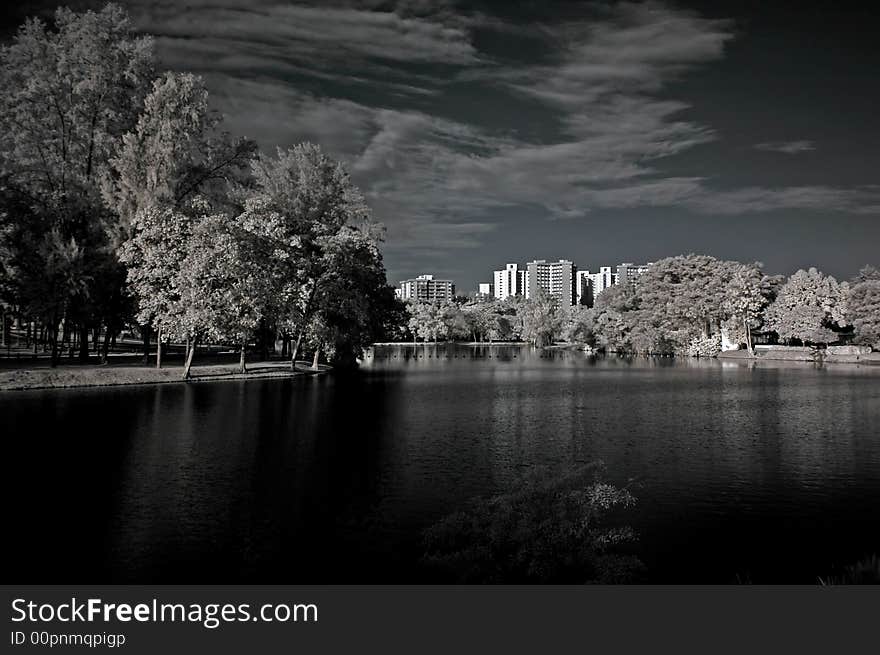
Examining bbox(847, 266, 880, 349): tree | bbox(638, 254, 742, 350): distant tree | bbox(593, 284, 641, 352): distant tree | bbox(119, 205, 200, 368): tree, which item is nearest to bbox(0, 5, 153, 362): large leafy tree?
bbox(119, 205, 200, 368): tree

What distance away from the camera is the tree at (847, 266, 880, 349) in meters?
105

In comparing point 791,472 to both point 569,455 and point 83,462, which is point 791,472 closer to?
point 569,455

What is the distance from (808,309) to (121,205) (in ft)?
357

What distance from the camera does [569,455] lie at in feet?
87.6

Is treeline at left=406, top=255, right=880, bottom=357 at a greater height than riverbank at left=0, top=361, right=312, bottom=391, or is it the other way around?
treeline at left=406, top=255, right=880, bottom=357

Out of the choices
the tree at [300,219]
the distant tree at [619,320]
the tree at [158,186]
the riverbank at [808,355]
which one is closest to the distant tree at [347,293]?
the tree at [300,219]

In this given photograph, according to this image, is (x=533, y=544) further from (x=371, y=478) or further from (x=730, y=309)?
(x=730, y=309)

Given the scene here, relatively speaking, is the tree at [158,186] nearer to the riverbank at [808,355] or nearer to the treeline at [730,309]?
the riverbank at [808,355]

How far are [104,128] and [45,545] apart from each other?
1984 inches

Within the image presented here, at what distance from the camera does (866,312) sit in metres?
107

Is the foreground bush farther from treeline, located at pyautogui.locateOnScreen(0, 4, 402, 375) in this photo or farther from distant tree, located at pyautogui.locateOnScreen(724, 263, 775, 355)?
distant tree, located at pyautogui.locateOnScreen(724, 263, 775, 355)

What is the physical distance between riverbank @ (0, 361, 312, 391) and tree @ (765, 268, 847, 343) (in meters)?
92.5

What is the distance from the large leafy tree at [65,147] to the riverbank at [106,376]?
3.85 m
